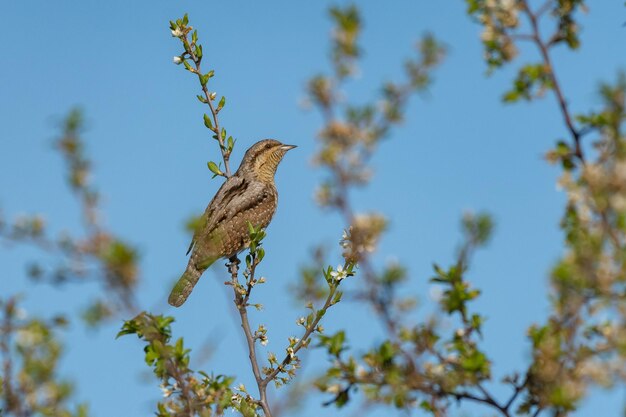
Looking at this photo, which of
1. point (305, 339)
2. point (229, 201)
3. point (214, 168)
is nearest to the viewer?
point (305, 339)

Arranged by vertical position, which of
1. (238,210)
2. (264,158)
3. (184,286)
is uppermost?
(264,158)

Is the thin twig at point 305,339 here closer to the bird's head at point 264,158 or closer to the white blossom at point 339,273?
the white blossom at point 339,273

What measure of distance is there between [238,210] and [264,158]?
4.73 feet

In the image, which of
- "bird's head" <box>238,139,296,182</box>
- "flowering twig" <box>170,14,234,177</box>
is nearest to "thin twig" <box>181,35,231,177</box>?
"flowering twig" <box>170,14,234,177</box>

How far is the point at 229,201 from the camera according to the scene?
10195 millimetres

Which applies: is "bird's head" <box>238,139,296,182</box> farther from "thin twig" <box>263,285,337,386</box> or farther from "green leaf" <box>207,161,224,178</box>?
"thin twig" <box>263,285,337,386</box>

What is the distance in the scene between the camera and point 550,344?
11.7ft

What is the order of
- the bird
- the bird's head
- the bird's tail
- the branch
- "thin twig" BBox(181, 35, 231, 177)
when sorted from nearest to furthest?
the branch → "thin twig" BBox(181, 35, 231, 177) → the bird → the bird's tail → the bird's head

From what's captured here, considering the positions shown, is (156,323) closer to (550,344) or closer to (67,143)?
(67,143)

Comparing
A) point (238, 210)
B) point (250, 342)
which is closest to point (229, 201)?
point (238, 210)

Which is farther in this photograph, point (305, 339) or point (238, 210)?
point (238, 210)

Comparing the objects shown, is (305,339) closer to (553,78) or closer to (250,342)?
(250,342)

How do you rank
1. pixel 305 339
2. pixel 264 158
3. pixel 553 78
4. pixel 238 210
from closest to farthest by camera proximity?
pixel 553 78
pixel 305 339
pixel 238 210
pixel 264 158

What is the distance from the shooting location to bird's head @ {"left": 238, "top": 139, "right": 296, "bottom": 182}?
11.1 metres
